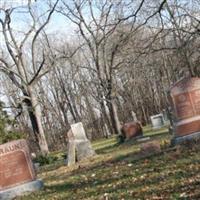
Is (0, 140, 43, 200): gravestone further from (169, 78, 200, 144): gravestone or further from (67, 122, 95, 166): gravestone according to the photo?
(67, 122, 95, 166): gravestone

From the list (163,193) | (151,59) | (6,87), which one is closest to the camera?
(163,193)

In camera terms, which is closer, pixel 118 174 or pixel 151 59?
pixel 118 174

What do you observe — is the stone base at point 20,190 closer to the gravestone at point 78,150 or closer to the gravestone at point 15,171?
the gravestone at point 15,171

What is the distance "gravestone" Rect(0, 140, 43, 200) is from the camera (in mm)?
14644

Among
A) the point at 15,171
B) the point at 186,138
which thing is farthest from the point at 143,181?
the point at 186,138

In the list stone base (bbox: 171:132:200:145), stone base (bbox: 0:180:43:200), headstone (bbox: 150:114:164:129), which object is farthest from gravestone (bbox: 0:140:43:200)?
headstone (bbox: 150:114:164:129)

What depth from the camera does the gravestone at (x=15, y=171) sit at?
1464 centimetres

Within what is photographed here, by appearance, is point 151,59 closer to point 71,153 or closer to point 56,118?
point 56,118

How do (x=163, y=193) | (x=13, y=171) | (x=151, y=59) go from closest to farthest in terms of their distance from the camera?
(x=163, y=193)
(x=13, y=171)
(x=151, y=59)

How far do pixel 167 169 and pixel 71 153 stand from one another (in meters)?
10.7

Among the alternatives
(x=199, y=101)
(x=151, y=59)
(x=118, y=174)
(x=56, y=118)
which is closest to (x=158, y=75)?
(x=151, y=59)

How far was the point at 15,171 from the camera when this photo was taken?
1482cm

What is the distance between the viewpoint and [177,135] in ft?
55.2

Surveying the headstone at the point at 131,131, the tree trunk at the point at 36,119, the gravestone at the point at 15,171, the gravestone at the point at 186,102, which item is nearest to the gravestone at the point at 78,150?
the headstone at the point at 131,131
